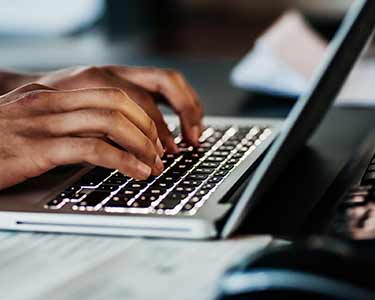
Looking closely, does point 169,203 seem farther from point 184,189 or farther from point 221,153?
point 221,153

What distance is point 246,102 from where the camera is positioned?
5.37 feet

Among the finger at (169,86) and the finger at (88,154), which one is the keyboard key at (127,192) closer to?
the finger at (88,154)

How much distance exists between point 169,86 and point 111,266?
20.3 inches

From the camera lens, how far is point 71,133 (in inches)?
39.9

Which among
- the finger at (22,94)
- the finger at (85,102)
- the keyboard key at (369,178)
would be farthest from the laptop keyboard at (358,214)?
the finger at (22,94)

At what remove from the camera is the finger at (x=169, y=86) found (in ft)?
4.35

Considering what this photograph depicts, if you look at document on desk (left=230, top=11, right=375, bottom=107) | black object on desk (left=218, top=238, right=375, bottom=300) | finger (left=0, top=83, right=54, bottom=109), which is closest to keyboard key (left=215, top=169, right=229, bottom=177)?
finger (left=0, top=83, right=54, bottom=109)

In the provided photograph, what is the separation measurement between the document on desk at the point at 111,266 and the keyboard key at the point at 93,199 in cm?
4

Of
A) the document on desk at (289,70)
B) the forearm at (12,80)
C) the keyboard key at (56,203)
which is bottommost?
the document on desk at (289,70)

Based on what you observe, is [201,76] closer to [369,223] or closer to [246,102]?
[246,102]

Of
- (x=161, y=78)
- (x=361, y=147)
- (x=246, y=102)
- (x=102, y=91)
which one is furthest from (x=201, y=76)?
(x=102, y=91)

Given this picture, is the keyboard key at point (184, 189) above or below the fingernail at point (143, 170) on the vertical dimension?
below

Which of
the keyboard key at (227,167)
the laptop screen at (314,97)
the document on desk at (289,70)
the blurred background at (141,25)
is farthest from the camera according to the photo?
the blurred background at (141,25)

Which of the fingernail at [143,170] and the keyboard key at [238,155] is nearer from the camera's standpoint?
the fingernail at [143,170]
